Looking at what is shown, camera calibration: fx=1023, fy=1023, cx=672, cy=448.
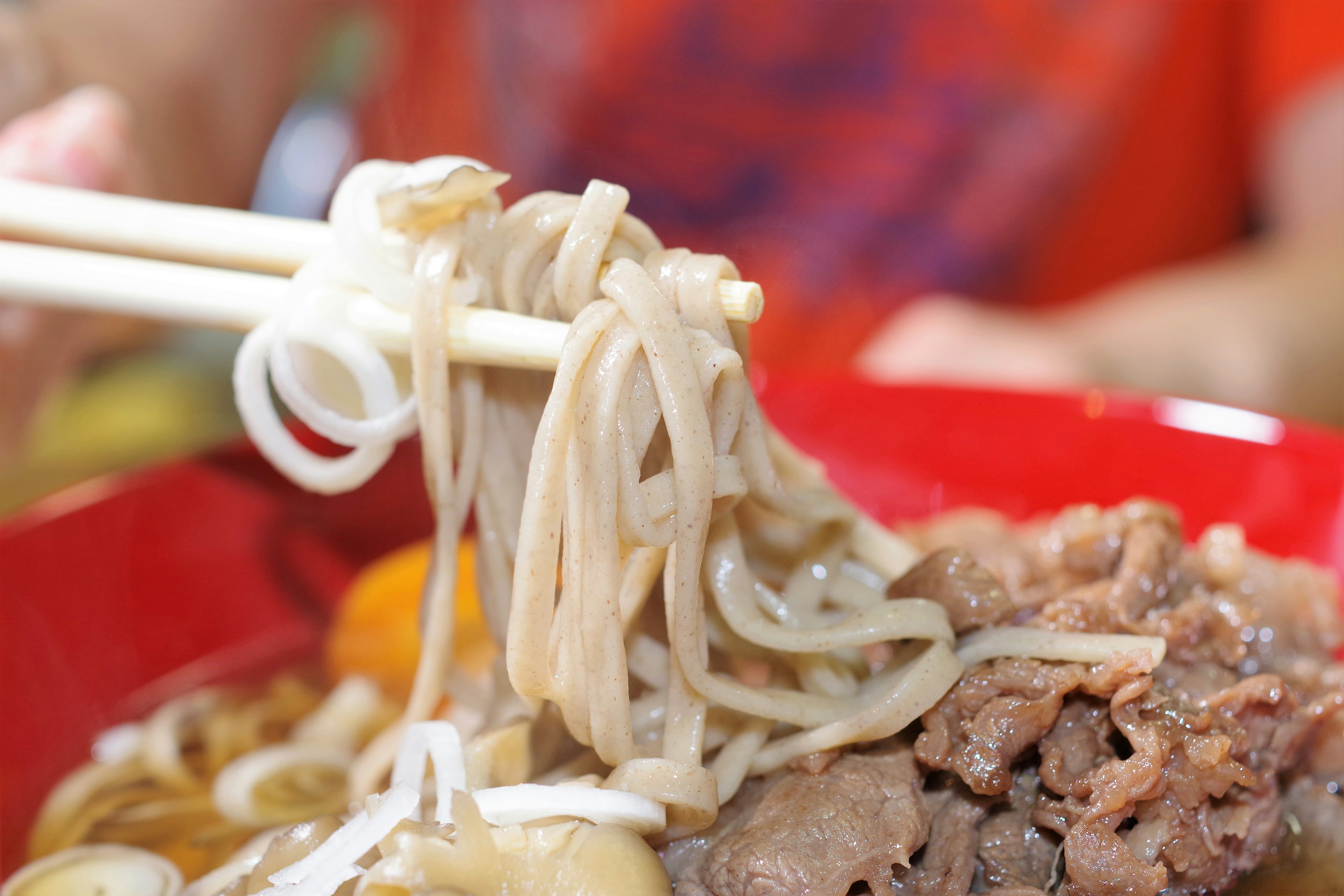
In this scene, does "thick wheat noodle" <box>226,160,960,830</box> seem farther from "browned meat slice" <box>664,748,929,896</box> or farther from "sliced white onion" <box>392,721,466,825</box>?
"sliced white onion" <box>392,721,466,825</box>

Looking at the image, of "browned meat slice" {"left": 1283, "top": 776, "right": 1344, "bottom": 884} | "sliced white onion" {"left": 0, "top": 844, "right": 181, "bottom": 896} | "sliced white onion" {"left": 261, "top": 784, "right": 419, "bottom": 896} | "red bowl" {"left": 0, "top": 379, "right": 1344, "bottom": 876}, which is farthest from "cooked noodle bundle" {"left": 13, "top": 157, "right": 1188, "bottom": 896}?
"red bowl" {"left": 0, "top": 379, "right": 1344, "bottom": 876}

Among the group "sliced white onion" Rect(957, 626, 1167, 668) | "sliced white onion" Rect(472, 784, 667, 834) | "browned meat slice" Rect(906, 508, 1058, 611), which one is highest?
"browned meat slice" Rect(906, 508, 1058, 611)

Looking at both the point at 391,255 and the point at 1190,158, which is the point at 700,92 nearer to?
the point at 1190,158

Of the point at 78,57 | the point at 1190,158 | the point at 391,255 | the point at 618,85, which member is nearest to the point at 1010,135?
the point at 1190,158

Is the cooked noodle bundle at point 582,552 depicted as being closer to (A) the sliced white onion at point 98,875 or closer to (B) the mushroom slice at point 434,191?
(B) the mushroom slice at point 434,191

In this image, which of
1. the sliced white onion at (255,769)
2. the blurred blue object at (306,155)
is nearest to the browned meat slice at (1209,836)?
the sliced white onion at (255,769)

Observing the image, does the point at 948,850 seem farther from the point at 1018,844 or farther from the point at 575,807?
the point at 575,807
